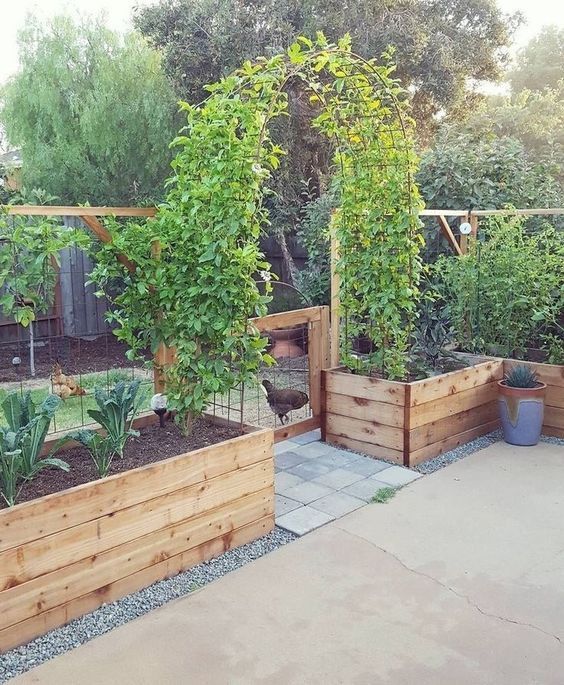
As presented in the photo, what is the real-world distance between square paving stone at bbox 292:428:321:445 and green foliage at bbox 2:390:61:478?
1.91 metres

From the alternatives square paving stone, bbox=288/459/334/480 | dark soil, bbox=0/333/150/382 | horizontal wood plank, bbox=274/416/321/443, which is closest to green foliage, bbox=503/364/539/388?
horizontal wood plank, bbox=274/416/321/443

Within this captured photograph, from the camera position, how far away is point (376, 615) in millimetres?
2271

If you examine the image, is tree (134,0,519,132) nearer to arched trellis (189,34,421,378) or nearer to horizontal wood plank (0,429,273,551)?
arched trellis (189,34,421,378)

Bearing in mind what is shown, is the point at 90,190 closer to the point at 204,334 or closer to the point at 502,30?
the point at 204,334

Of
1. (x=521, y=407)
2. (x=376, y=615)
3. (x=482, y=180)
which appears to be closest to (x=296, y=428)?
(x=521, y=407)

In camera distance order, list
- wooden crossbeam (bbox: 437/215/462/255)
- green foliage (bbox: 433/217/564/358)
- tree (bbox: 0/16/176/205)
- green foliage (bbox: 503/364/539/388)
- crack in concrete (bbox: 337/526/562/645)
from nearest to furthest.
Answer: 1. crack in concrete (bbox: 337/526/562/645)
2. green foliage (bbox: 503/364/539/388)
3. green foliage (bbox: 433/217/564/358)
4. wooden crossbeam (bbox: 437/215/462/255)
5. tree (bbox: 0/16/176/205)

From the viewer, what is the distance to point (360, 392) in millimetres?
3904

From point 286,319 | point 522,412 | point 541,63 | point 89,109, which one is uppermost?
point 541,63

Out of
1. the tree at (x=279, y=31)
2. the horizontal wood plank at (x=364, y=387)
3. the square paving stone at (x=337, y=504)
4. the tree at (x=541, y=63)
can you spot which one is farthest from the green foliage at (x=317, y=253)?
the tree at (x=541, y=63)

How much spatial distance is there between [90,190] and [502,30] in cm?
563

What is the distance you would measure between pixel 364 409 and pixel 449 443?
23.7 inches

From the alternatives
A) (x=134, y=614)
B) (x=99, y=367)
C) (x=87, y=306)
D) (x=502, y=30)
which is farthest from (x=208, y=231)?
(x=502, y=30)

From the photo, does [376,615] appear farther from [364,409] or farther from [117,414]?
[364,409]

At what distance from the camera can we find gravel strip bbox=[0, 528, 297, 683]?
2.02 m
